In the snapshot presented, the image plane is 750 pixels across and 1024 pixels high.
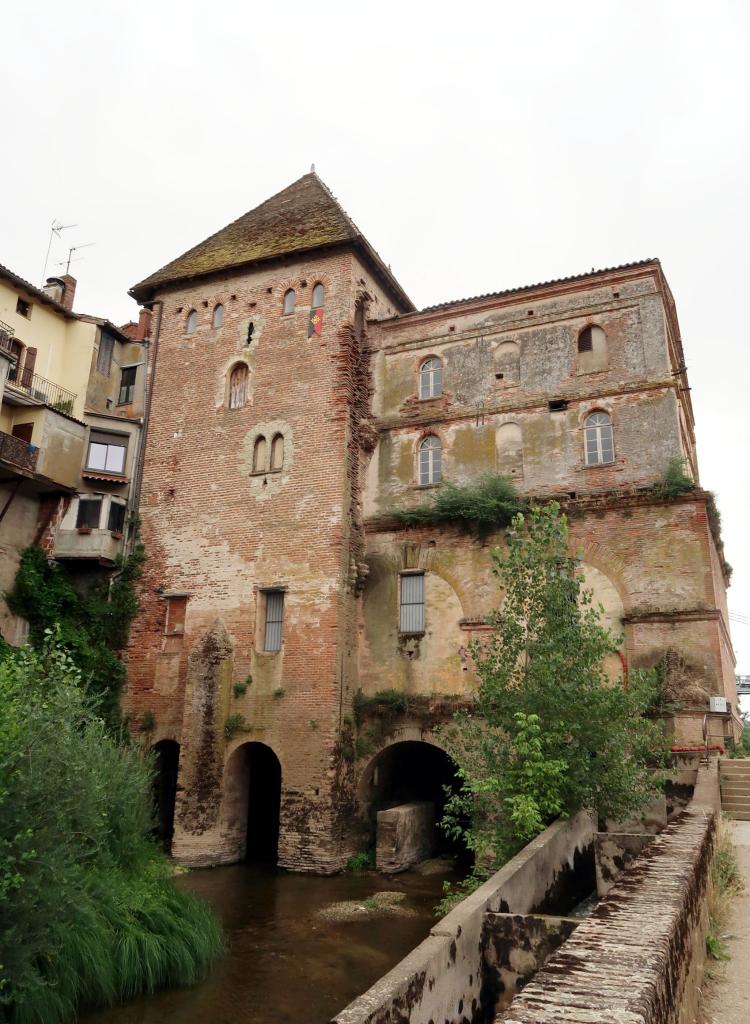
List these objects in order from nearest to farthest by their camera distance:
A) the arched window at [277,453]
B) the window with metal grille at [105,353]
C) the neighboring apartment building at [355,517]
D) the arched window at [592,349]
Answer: the neighboring apartment building at [355,517] < the arched window at [592,349] < the arched window at [277,453] < the window with metal grille at [105,353]

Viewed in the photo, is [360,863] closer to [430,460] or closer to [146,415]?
[430,460]

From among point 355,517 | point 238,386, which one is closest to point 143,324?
point 238,386

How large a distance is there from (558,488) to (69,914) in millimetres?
14610

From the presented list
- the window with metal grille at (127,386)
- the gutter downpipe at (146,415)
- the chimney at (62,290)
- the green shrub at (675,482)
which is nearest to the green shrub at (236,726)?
the gutter downpipe at (146,415)

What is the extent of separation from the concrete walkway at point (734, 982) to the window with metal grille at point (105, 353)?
23332 millimetres

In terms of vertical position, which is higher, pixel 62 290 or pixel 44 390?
pixel 62 290

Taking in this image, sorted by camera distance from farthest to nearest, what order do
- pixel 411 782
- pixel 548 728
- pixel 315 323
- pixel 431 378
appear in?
pixel 315 323 < pixel 431 378 < pixel 411 782 < pixel 548 728

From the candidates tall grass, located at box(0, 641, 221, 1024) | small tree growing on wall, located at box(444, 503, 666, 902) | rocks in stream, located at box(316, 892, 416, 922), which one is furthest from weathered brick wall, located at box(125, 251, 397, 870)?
small tree growing on wall, located at box(444, 503, 666, 902)

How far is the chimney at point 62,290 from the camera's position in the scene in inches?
1077

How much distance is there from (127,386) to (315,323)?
7499 millimetres

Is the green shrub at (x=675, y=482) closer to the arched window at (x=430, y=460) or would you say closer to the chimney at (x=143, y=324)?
the arched window at (x=430, y=460)

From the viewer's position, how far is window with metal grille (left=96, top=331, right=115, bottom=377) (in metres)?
25.8

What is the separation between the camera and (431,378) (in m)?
22.6

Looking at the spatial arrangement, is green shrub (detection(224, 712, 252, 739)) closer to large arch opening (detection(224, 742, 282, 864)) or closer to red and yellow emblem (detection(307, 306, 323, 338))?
large arch opening (detection(224, 742, 282, 864))
